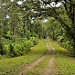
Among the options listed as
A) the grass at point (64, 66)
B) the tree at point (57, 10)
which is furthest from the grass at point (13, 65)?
the tree at point (57, 10)

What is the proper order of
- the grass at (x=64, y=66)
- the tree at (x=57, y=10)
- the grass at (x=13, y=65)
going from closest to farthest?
the grass at (x=13, y=65)
the grass at (x=64, y=66)
the tree at (x=57, y=10)

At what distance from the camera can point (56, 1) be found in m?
18.1

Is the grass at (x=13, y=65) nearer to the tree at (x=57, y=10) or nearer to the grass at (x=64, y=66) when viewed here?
the grass at (x=64, y=66)

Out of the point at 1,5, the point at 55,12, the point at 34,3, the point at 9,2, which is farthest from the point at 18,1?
the point at 55,12

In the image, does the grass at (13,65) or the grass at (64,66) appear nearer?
the grass at (13,65)

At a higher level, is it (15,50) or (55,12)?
(55,12)

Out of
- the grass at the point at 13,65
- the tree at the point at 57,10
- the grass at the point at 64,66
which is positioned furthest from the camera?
the tree at the point at 57,10

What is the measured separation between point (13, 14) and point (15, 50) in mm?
16251

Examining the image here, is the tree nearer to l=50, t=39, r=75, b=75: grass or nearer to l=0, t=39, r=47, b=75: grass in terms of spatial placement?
l=50, t=39, r=75, b=75: grass

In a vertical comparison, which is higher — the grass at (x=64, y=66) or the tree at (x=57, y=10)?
the tree at (x=57, y=10)

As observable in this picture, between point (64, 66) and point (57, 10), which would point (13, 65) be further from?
point (57, 10)

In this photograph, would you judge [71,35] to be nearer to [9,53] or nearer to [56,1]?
[56,1]

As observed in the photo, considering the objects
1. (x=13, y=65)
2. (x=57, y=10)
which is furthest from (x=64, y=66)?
(x=57, y=10)

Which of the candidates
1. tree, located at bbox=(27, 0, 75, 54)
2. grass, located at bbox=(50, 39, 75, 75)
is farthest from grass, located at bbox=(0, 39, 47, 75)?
tree, located at bbox=(27, 0, 75, 54)
